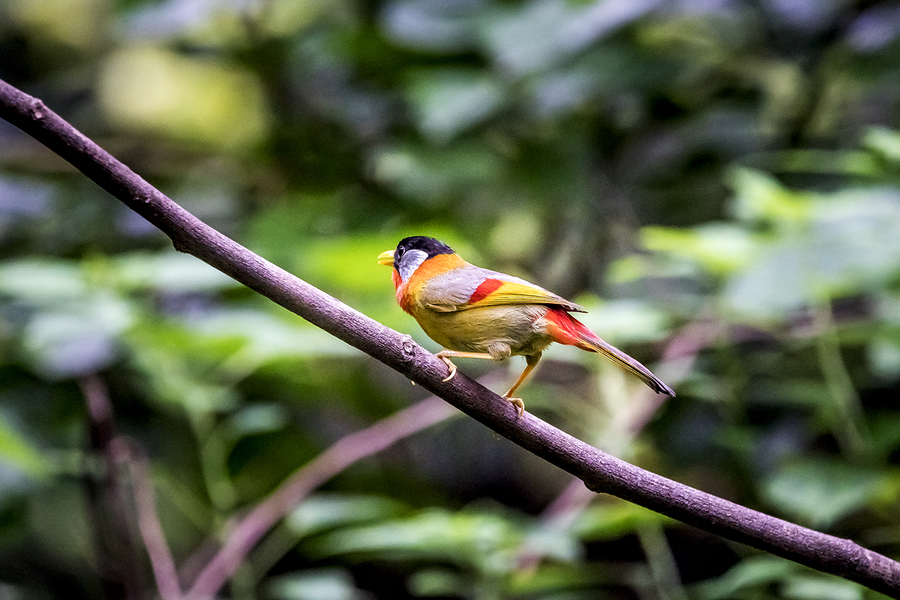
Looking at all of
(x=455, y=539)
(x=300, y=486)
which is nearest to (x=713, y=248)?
(x=455, y=539)

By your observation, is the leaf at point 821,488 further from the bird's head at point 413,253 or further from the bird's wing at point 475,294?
the bird's head at point 413,253

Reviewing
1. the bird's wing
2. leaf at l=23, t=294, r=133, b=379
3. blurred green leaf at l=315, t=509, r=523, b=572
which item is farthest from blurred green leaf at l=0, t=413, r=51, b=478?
the bird's wing

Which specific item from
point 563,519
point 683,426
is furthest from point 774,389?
point 563,519

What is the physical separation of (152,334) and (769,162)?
2.32m

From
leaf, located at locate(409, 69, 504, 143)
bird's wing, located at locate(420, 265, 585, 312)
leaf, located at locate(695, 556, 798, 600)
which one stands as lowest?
leaf, located at locate(695, 556, 798, 600)

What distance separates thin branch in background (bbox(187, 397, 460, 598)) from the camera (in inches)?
70.9

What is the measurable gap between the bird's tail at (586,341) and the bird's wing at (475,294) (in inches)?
0.8

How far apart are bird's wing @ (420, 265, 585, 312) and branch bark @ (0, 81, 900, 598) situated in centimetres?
16

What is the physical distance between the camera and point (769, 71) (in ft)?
10.7

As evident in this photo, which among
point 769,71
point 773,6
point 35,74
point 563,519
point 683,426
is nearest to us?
point 563,519

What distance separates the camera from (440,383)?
0.91 meters

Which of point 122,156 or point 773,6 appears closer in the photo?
point 773,6

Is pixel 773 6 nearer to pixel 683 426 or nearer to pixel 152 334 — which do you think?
pixel 683 426

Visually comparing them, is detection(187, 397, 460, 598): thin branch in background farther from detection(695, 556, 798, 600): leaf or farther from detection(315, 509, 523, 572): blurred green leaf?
detection(695, 556, 798, 600): leaf
